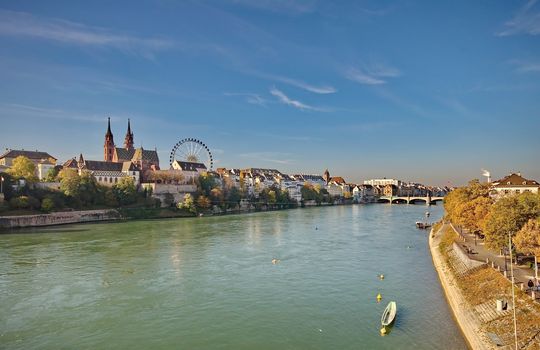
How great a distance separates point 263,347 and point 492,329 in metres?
9.59

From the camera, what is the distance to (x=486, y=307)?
19547 millimetres

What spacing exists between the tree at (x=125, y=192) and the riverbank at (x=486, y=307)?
68.0 meters

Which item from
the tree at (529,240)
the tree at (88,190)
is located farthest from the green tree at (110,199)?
the tree at (529,240)

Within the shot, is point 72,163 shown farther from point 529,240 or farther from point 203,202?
point 529,240

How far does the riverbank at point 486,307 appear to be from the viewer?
16000 mm

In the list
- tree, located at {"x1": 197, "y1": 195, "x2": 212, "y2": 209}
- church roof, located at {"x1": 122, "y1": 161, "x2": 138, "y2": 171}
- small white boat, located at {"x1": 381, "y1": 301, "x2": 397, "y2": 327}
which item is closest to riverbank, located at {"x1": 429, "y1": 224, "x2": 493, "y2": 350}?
small white boat, located at {"x1": 381, "y1": 301, "x2": 397, "y2": 327}

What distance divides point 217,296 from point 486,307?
48.4 feet

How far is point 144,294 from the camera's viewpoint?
25969 mm

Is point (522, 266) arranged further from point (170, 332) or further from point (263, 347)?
point (170, 332)

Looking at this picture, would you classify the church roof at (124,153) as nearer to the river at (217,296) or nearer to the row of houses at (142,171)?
the row of houses at (142,171)

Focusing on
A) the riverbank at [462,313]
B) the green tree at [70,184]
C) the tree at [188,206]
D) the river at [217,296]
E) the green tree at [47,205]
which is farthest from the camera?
the tree at [188,206]

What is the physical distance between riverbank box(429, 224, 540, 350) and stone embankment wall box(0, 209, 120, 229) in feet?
196

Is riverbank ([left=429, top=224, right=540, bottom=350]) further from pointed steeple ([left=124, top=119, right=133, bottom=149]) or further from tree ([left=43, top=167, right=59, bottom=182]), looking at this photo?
pointed steeple ([left=124, top=119, right=133, bottom=149])

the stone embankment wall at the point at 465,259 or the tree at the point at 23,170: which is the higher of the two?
the tree at the point at 23,170
